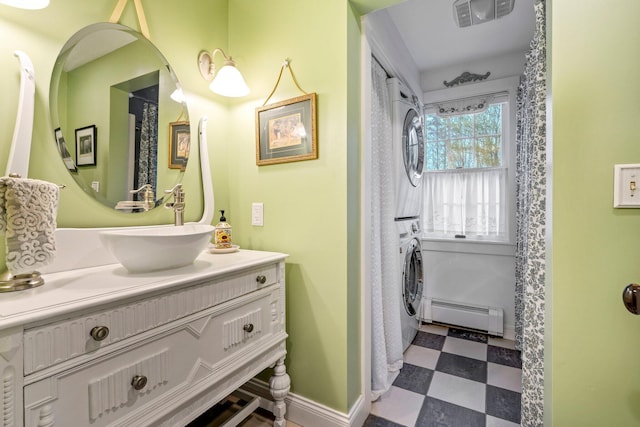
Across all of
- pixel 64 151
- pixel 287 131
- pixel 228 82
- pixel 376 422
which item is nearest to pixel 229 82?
pixel 228 82

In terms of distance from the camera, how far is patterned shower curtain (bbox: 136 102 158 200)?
1358mm

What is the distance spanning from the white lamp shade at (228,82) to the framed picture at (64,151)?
72 centimetres

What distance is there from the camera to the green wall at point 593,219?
2.85 feet

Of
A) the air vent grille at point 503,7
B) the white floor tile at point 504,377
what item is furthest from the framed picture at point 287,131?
the white floor tile at point 504,377

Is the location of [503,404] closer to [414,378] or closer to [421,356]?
[414,378]

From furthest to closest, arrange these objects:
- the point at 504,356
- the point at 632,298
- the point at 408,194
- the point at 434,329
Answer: the point at 434,329
the point at 408,194
the point at 504,356
the point at 632,298

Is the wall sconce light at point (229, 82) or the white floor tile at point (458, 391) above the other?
the wall sconce light at point (229, 82)

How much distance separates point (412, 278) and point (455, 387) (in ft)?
2.83

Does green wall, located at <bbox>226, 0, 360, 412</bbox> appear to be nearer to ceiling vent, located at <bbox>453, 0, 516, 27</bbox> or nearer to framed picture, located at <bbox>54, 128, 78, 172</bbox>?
framed picture, located at <bbox>54, 128, 78, 172</bbox>

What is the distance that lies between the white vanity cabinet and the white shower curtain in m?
0.78

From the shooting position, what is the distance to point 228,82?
4.92 feet

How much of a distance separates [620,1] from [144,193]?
6.31ft

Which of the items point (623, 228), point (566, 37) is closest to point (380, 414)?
point (623, 228)

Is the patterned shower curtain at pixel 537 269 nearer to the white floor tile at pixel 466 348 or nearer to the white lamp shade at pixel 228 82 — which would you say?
the white floor tile at pixel 466 348
